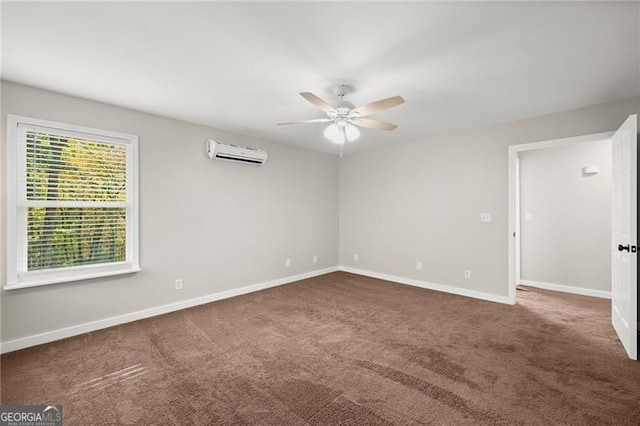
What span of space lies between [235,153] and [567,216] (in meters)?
5.13

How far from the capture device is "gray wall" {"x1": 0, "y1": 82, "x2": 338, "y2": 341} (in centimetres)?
286

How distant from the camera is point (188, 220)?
386 centimetres

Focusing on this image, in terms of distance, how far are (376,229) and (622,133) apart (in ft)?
11.3

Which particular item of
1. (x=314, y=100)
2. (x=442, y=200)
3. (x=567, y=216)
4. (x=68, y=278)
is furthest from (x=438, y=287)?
(x=68, y=278)

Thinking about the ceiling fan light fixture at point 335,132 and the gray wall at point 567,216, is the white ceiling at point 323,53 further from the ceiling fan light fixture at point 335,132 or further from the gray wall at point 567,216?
the gray wall at point 567,216

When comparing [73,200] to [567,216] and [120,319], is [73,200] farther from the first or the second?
[567,216]

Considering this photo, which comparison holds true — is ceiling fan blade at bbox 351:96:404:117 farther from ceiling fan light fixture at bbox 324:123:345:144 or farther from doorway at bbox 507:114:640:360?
doorway at bbox 507:114:640:360

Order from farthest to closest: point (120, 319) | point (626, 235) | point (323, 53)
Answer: point (120, 319) → point (626, 235) → point (323, 53)

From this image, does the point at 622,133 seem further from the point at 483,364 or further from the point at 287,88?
the point at 287,88

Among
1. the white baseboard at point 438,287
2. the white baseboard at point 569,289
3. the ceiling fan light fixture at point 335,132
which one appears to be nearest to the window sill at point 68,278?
the ceiling fan light fixture at point 335,132

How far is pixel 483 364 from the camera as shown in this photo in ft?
7.93

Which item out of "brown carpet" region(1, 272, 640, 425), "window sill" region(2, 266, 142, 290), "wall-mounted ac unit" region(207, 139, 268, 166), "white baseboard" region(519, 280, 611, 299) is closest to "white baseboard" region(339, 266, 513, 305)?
"brown carpet" region(1, 272, 640, 425)

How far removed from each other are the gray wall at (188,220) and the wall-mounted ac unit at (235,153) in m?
0.14

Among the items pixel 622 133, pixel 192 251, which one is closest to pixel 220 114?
pixel 192 251
